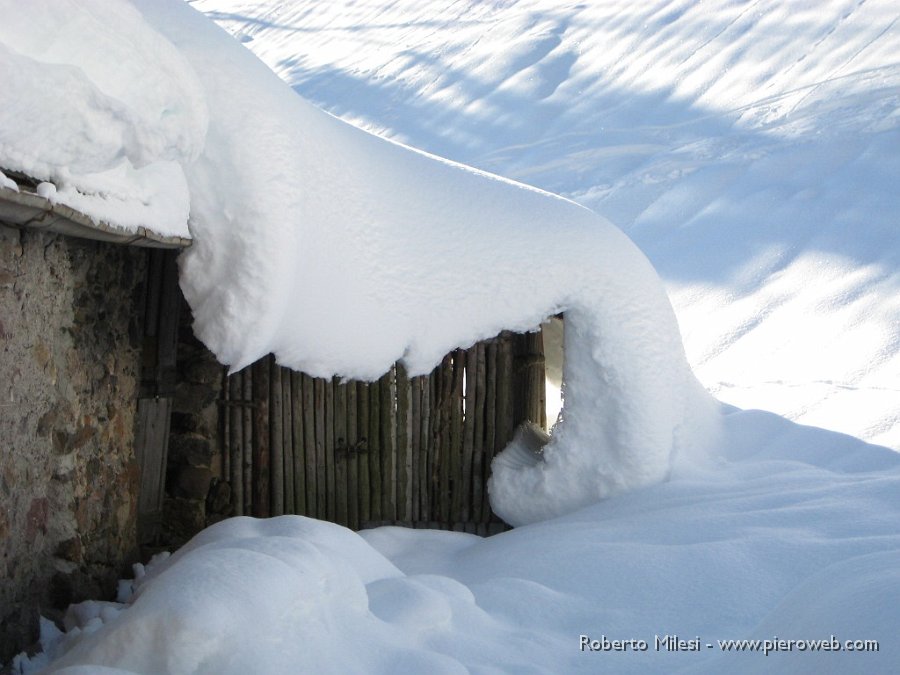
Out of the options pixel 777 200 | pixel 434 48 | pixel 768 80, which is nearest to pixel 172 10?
pixel 777 200

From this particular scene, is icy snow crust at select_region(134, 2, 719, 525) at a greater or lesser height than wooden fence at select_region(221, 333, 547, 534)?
greater

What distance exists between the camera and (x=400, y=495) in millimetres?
4664

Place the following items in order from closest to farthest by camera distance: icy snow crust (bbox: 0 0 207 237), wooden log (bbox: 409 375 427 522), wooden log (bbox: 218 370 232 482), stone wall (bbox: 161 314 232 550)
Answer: icy snow crust (bbox: 0 0 207 237) → stone wall (bbox: 161 314 232 550) → wooden log (bbox: 218 370 232 482) → wooden log (bbox: 409 375 427 522)

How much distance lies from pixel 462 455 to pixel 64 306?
222 centimetres

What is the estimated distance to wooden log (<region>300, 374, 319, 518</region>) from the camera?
4414 millimetres

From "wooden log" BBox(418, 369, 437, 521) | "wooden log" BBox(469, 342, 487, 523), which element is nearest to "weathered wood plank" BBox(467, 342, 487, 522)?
"wooden log" BBox(469, 342, 487, 523)

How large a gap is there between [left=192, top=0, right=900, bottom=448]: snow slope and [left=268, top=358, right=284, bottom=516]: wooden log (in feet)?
10.1

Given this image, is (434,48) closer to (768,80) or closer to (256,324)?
(768,80)

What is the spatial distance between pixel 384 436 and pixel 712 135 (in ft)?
22.9

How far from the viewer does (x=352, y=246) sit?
3.87m

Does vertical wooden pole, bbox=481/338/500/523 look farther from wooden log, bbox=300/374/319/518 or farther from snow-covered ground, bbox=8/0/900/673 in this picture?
wooden log, bbox=300/374/319/518

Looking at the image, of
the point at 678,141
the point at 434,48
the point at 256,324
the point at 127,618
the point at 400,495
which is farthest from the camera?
the point at 434,48

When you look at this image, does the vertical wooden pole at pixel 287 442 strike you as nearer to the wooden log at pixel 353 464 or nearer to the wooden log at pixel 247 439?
the wooden log at pixel 247 439

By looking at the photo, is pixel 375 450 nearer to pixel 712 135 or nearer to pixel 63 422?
pixel 63 422
